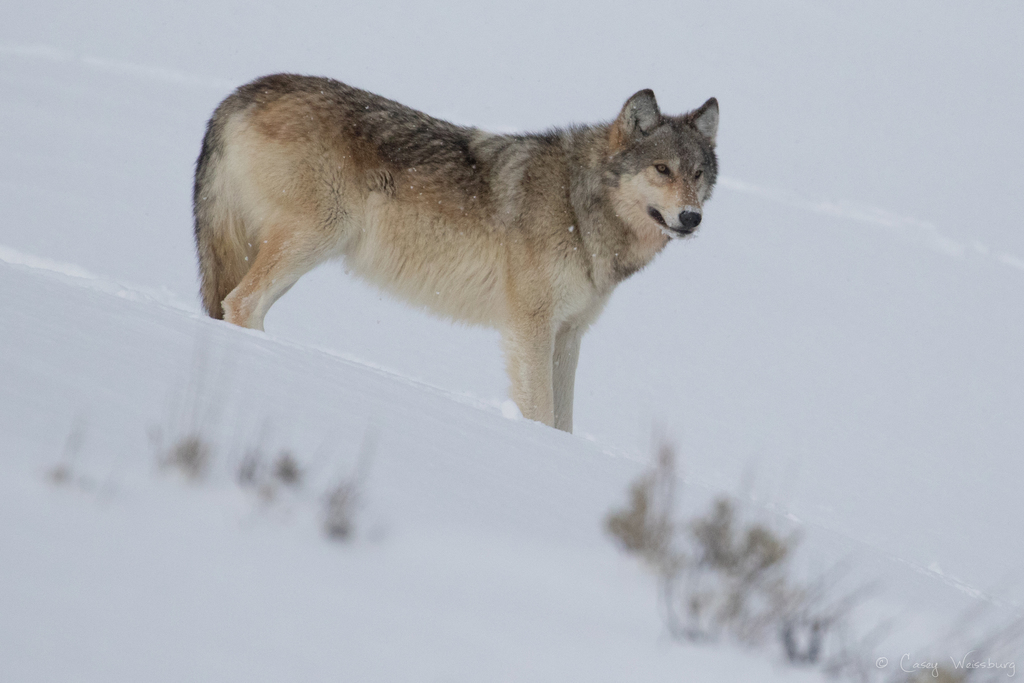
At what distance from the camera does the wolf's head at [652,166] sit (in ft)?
16.3

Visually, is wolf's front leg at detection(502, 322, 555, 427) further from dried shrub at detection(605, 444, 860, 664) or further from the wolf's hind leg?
dried shrub at detection(605, 444, 860, 664)

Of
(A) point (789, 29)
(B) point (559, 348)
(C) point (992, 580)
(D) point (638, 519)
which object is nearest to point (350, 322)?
(B) point (559, 348)

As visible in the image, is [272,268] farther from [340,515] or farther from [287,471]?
[340,515]

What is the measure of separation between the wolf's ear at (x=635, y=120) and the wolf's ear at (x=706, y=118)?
26 centimetres

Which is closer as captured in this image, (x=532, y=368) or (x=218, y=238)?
(x=532, y=368)

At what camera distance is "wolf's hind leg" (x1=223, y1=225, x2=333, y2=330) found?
4.93 m

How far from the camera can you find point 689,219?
190 inches

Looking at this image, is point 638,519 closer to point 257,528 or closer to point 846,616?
point 846,616

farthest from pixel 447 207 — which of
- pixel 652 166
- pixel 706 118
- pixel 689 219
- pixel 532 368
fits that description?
pixel 706 118

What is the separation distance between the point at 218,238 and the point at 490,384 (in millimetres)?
2117

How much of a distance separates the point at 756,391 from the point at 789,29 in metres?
17.2

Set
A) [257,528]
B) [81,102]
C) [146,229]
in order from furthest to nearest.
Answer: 1. [81,102]
2. [146,229]
3. [257,528]

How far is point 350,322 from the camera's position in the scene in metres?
7.38

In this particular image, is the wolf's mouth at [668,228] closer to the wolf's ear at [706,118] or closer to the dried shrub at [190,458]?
the wolf's ear at [706,118]
